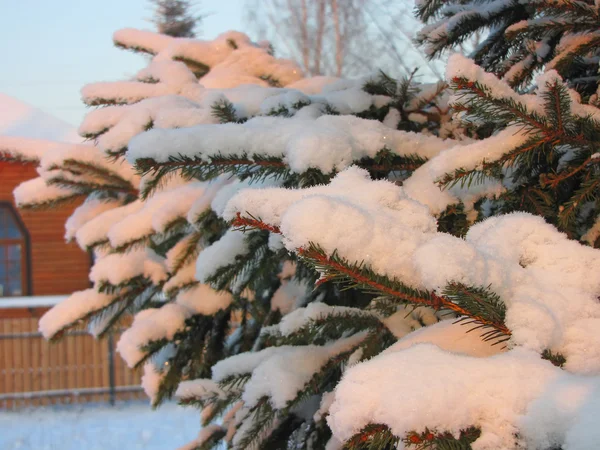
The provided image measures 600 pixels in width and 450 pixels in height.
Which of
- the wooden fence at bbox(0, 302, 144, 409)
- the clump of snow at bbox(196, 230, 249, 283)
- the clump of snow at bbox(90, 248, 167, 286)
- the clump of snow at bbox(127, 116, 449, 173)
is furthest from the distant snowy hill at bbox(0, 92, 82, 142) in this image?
the clump of snow at bbox(127, 116, 449, 173)

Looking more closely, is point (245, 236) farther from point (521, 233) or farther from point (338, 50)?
point (338, 50)

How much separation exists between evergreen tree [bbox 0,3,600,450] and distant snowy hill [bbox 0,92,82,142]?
9895mm

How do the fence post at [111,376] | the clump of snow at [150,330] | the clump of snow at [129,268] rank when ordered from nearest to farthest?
1. the clump of snow at [150,330]
2. the clump of snow at [129,268]
3. the fence post at [111,376]

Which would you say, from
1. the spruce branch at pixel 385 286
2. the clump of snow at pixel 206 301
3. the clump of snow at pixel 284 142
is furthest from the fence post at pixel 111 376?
the spruce branch at pixel 385 286

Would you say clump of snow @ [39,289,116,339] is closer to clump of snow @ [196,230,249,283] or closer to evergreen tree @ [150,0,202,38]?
clump of snow @ [196,230,249,283]

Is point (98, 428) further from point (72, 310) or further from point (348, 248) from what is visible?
point (348, 248)

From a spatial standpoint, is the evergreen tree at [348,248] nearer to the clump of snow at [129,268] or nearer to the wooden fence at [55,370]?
the clump of snow at [129,268]

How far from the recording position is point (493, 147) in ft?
4.57

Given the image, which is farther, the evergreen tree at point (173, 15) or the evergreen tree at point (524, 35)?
the evergreen tree at point (173, 15)

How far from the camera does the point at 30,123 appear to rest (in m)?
12.7

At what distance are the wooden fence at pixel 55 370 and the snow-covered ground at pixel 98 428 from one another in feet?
0.69

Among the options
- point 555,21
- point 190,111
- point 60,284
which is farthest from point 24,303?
point 555,21

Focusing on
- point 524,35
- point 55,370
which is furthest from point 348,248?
point 55,370

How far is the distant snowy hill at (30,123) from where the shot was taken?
12.1 meters
